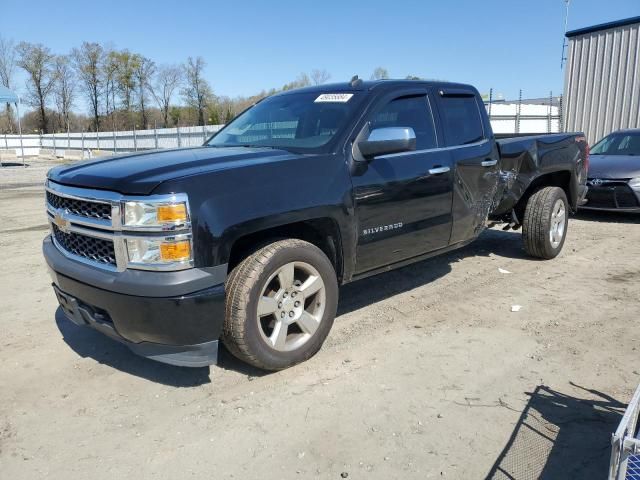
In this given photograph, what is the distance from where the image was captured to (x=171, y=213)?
2.81 metres

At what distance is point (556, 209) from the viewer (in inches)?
246

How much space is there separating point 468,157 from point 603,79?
13.8 metres

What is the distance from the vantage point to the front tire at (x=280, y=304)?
3129 mm

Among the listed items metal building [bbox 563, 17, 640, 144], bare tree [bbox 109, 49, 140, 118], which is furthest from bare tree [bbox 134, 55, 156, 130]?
metal building [bbox 563, 17, 640, 144]

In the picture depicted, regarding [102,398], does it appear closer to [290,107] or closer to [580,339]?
[290,107]

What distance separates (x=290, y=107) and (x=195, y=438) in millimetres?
2730

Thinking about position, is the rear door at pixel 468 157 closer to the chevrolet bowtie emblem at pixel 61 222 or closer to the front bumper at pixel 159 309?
the front bumper at pixel 159 309

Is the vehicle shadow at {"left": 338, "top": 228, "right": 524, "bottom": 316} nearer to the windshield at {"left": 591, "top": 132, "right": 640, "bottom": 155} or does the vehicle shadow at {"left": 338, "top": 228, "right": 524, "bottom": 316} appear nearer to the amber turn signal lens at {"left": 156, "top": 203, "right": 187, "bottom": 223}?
the amber turn signal lens at {"left": 156, "top": 203, "right": 187, "bottom": 223}

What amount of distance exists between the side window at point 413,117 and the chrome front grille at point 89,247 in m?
2.17

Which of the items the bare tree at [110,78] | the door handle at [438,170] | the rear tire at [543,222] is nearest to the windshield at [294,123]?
the door handle at [438,170]

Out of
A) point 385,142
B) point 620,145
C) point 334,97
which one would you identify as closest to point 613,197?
point 620,145

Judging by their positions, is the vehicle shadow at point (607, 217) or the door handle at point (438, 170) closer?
the door handle at point (438, 170)

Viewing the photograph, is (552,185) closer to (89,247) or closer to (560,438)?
(560,438)

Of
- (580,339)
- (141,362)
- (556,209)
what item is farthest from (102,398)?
(556,209)
